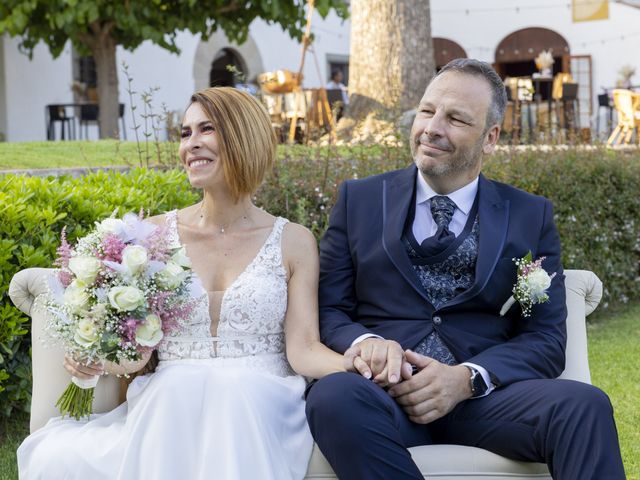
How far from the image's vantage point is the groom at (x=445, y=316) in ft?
9.78

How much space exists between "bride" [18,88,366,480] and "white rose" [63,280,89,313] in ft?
1.02

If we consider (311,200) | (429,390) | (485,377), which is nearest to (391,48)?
(311,200)

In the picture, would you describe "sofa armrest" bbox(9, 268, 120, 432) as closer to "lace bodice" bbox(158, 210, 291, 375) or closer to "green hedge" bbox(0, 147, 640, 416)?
"lace bodice" bbox(158, 210, 291, 375)

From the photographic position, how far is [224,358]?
346cm

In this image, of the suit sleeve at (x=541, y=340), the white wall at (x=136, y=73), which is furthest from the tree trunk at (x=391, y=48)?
the suit sleeve at (x=541, y=340)

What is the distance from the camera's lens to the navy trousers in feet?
9.53

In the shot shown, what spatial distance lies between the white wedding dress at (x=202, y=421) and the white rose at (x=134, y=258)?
1.04ft

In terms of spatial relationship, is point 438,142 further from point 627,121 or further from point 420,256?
point 627,121

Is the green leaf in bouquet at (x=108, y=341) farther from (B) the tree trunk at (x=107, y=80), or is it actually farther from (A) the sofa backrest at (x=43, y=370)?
(B) the tree trunk at (x=107, y=80)

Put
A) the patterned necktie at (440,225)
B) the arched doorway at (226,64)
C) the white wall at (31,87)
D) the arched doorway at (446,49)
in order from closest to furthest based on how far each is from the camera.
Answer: the patterned necktie at (440,225) → the white wall at (31,87) → the arched doorway at (226,64) → the arched doorway at (446,49)

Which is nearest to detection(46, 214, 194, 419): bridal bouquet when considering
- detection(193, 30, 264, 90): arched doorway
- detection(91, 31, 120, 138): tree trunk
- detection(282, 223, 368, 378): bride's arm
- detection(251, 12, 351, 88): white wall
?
detection(282, 223, 368, 378): bride's arm

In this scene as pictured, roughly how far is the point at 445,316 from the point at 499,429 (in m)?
0.51

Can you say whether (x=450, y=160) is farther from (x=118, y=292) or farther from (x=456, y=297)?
(x=118, y=292)

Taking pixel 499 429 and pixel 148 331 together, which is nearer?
pixel 148 331
